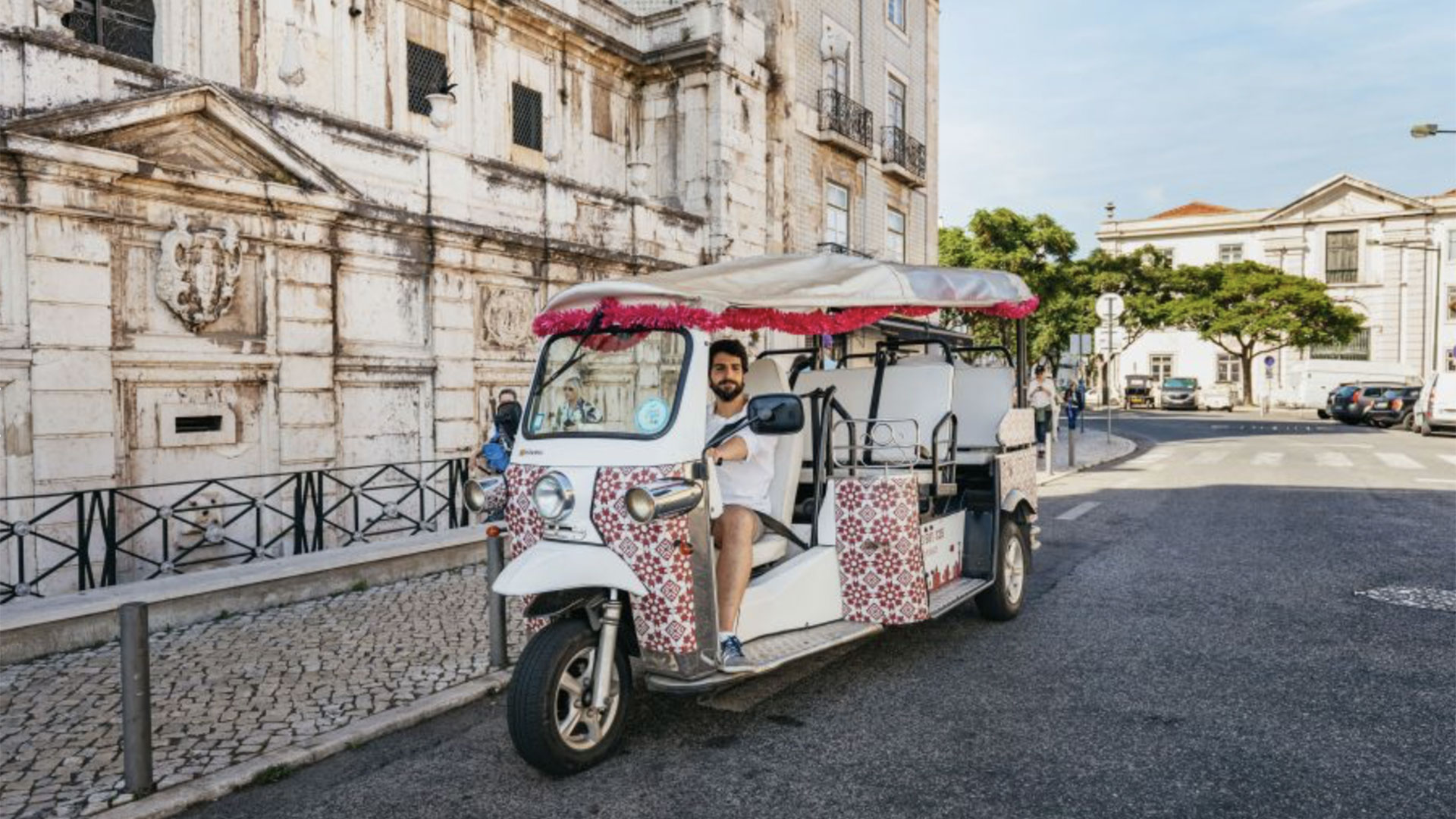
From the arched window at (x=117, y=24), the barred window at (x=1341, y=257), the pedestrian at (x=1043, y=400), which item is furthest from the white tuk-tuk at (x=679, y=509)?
the barred window at (x=1341, y=257)

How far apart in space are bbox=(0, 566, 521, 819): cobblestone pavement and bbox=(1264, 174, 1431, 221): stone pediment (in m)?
65.5

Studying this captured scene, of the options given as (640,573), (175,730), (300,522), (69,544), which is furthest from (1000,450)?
(69,544)

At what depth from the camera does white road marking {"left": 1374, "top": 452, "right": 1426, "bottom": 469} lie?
1725cm

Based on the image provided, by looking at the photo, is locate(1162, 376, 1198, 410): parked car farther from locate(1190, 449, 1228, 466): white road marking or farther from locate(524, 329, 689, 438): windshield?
locate(524, 329, 689, 438): windshield

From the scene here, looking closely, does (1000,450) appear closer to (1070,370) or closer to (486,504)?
(486,504)

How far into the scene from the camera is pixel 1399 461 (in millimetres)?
18344

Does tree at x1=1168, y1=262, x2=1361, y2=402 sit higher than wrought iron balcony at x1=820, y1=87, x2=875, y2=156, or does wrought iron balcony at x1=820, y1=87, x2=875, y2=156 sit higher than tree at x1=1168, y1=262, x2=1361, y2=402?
wrought iron balcony at x1=820, y1=87, x2=875, y2=156

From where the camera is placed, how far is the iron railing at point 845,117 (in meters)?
21.1

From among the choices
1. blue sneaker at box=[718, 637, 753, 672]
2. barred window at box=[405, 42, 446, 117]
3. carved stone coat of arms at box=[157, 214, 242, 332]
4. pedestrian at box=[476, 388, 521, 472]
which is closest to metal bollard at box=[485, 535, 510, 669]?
blue sneaker at box=[718, 637, 753, 672]

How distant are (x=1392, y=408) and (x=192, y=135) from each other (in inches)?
1416

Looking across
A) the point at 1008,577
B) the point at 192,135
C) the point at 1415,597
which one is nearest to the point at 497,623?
the point at 1008,577

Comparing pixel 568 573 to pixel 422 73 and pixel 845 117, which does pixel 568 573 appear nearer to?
pixel 422 73

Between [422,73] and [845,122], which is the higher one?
[845,122]

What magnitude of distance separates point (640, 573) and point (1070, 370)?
20109mm
